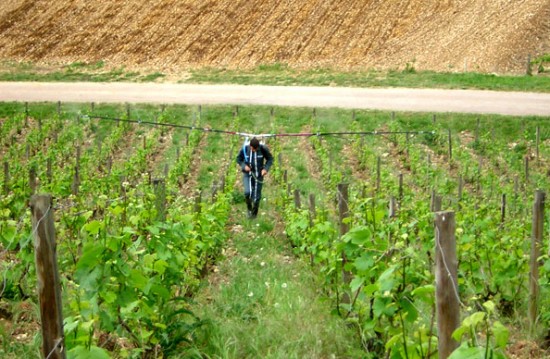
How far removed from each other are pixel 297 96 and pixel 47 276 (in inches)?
868

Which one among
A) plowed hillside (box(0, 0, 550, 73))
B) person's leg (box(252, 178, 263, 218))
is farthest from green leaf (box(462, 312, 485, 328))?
plowed hillside (box(0, 0, 550, 73))

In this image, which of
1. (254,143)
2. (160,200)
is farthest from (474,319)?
(254,143)

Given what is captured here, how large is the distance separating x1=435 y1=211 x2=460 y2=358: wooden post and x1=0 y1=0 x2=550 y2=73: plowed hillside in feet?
89.7

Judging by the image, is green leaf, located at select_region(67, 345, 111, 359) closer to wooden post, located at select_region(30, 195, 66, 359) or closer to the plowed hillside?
wooden post, located at select_region(30, 195, 66, 359)

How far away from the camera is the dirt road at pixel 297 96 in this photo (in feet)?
80.5

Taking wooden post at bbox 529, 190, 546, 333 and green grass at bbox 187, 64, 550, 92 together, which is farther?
green grass at bbox 187, 64, 550, 92

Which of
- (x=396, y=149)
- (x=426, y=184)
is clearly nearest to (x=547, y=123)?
(x=396, y=149)

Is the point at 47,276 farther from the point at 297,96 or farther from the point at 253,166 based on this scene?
the point at 297,96

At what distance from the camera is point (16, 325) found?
25.9ft

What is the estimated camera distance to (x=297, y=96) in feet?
88.4

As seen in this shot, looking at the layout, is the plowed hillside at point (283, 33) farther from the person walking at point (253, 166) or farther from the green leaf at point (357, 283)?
the green leaf at point (357, 283)

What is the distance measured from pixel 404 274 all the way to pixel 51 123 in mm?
18884

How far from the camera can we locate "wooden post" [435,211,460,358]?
16.3 ft

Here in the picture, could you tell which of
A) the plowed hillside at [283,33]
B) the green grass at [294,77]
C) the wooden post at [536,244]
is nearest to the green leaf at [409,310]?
the wooden post at [536,244]
